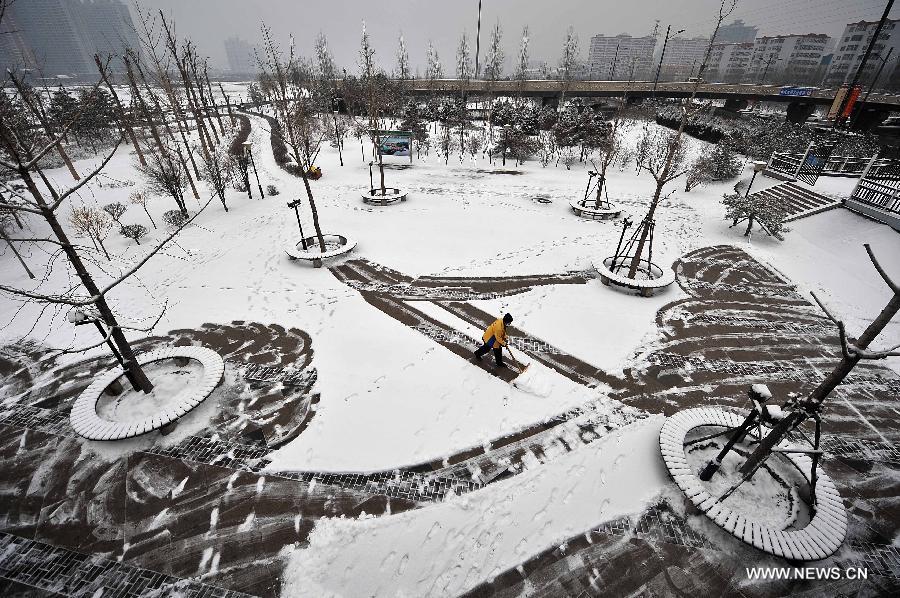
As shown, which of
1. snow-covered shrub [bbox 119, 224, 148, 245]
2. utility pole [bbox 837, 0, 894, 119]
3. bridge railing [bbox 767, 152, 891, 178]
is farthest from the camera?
bridge railing [bbox 767, 152, 891, 178]

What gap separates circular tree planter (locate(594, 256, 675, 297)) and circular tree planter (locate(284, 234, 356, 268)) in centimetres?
826

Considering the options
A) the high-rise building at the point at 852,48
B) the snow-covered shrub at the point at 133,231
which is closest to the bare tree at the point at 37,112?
the snow-covered shrub at the point at 133,231

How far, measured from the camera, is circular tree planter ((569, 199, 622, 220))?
16.0 meters

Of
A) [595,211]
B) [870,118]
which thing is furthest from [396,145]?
[870,118]

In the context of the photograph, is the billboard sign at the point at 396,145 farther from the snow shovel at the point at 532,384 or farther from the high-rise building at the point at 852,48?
the high-rise building at the point at 852,48

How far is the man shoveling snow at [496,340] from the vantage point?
752 centimetres

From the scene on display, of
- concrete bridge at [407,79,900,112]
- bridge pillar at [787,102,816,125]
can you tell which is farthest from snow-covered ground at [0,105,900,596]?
concrete bridge at [407,79,900,112]

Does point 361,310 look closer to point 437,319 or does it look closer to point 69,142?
point 437,319

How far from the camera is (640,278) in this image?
11383 mm

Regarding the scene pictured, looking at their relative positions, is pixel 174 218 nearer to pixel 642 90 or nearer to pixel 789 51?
pixel 642 90

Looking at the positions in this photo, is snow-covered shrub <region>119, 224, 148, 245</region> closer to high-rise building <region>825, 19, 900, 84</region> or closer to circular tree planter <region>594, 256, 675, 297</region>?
circular tree planter <region>594, 256, 675, 297</region>

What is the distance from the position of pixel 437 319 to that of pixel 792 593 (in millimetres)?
7493

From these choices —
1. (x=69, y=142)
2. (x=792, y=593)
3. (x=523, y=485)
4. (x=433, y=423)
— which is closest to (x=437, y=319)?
(x=433, y=423)

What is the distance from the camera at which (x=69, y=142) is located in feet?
98.3
